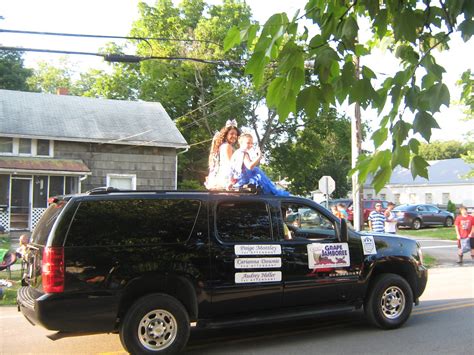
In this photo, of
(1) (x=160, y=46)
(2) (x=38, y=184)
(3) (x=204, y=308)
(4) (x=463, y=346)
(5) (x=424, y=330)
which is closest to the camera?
(3) (x=204, y=308)

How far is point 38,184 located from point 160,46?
14.2 metres

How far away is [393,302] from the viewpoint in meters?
6.78

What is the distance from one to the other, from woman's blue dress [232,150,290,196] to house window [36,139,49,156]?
17.2 m

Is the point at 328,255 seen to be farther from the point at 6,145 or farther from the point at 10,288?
the point at 6,145

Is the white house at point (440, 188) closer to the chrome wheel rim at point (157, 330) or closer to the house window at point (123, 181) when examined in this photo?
the house window at point (123, 181)

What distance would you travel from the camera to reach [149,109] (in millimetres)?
26312

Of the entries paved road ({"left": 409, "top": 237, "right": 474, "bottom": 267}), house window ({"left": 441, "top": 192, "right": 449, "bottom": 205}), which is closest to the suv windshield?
paved road ({"left": 409, "top": 237, "right": 474, "bottom": 267})

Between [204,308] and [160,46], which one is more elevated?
[160,46]

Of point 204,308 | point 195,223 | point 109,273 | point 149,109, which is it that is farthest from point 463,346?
point 149,109

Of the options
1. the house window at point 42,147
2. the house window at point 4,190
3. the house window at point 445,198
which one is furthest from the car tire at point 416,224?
the house window at point 445,198

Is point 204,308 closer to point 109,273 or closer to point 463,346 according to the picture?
point 109,273

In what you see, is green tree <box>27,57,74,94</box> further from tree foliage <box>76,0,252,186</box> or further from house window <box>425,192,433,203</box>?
house window <box>425,192,433,203</box>

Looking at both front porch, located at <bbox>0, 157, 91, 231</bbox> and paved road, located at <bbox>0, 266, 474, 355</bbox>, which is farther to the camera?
front porch, located at <bbox>0, 157, 91, 231</bbox>

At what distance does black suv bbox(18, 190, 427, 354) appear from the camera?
5.00 metres
